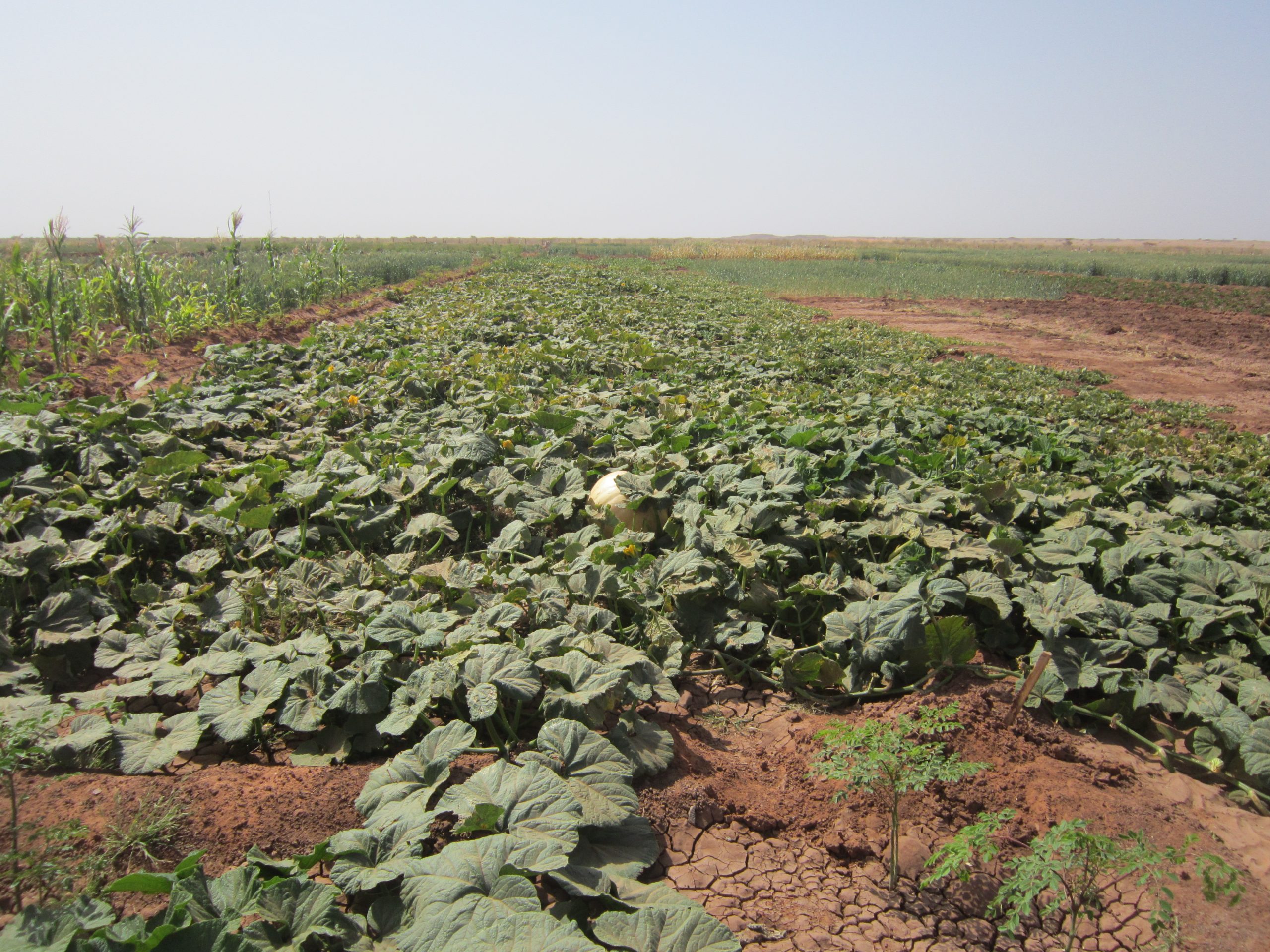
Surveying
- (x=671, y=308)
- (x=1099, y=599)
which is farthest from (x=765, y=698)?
(x=671, y=308)

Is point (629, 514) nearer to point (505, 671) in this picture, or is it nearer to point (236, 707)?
point (505, 671)

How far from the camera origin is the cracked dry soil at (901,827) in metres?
1.91

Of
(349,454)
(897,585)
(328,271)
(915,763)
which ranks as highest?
(328,271)

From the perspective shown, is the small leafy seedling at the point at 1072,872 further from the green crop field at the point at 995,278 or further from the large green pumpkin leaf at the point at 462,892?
the green crop field at the point at 995,278

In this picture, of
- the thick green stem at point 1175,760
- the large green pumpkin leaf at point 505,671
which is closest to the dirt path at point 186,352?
the large green pumpkin leaf at point 505,671

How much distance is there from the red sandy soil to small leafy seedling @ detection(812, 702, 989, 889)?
9cm

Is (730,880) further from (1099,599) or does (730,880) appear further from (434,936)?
(1099,599)

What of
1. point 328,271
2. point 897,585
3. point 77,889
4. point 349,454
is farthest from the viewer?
point 328,271

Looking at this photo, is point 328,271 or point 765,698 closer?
point 765,698

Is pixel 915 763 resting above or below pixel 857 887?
above

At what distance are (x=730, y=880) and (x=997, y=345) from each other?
48.5ft

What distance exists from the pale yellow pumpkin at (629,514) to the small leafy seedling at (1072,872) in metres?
2.34

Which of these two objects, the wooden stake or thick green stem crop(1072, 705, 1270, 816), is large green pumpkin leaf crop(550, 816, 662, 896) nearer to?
the wooden stake

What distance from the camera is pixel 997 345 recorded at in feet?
47.5
